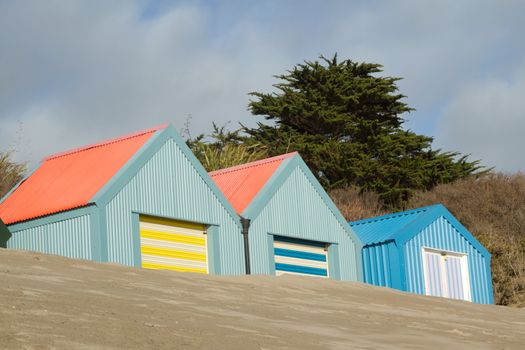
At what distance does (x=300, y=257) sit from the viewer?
2372 centimetres

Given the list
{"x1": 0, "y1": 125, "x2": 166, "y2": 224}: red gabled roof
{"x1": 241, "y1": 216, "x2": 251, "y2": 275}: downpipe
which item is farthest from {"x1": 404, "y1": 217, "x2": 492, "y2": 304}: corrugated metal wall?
{"x1": 0, "y1": 125, "x2": 166, "y2": 224}: red gabled roof

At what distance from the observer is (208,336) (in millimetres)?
9820

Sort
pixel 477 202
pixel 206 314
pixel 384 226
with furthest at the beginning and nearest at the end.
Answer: pixel 477 202
pixel 384 226
pixel 206 314

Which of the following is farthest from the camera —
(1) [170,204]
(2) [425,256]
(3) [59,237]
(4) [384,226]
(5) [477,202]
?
(5) [477,202]

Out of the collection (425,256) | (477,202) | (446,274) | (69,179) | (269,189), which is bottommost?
(446,274)

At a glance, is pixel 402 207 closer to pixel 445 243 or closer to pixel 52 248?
pixel 445 243

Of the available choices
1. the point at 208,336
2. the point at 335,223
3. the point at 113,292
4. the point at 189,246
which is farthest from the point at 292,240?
the point at 208,336

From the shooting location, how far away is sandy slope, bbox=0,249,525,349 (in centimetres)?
917

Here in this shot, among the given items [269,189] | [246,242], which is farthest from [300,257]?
[246,242]

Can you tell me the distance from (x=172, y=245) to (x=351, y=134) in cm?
2707

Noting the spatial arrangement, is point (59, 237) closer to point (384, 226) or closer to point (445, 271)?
point (384, 226)

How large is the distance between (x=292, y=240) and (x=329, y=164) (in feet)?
71.3

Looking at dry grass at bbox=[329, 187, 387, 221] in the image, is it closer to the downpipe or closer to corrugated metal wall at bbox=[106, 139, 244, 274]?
the downpipe

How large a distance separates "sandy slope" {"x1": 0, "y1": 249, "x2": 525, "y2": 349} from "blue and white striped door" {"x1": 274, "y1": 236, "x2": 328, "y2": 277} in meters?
5.37
